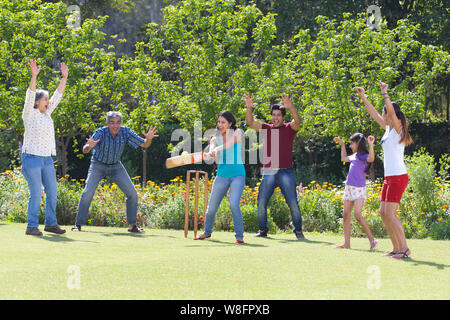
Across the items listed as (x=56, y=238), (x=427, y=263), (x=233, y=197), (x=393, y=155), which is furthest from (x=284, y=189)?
(x=56, y=238)

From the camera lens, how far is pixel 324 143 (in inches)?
808

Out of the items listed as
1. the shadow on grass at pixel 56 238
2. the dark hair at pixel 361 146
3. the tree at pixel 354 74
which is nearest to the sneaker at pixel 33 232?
the shadow on grass at pixel 56 238

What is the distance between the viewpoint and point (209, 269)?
22.1 feet

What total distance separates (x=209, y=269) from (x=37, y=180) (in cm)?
384

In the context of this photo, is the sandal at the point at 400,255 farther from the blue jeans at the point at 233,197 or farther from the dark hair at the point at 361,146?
the blue jeans at the point at 233,197

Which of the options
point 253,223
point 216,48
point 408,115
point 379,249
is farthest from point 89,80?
point 379,249

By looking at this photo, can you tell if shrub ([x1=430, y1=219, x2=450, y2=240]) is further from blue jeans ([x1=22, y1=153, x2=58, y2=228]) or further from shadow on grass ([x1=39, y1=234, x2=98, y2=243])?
blue jeans ([x1=22, y1=153, x2=58, y2=228])

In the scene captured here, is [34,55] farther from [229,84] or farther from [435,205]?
[435,205]

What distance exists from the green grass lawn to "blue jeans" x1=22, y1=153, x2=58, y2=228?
0.40 meters

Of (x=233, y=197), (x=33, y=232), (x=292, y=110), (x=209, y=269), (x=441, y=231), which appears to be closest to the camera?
(x=209, y=269)

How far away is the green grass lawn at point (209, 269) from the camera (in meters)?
5.48

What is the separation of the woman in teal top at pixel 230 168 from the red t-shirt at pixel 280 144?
82 cm

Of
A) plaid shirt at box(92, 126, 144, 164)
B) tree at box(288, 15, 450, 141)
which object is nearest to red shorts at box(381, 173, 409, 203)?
plaid shirt at box(92, 126, 144, 164)

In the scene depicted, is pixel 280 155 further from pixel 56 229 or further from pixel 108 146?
pixel 56 229
